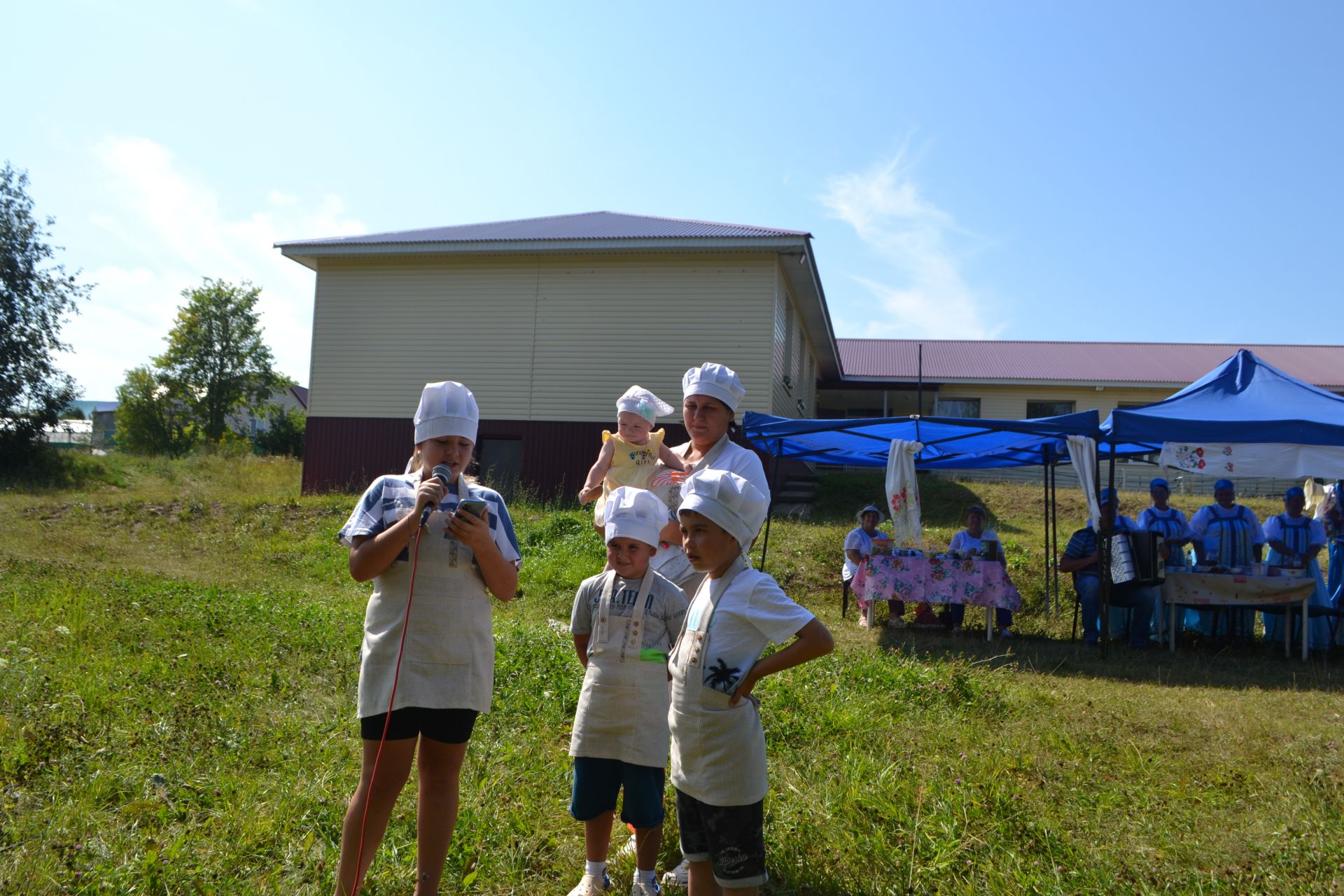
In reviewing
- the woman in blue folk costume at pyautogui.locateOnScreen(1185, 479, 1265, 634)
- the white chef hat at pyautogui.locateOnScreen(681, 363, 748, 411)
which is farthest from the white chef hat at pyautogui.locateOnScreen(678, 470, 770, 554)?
the woman in blue folk costume at pyautogui.locateOnScreen(1185, 479, 1265, 634)

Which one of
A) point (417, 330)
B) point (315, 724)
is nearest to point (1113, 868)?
point (315, 724)

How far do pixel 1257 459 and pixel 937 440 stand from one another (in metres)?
3.21

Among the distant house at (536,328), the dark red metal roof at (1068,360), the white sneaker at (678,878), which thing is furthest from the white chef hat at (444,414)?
the dark red metal roof at (1068,360)

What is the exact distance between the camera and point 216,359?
47.9 metres

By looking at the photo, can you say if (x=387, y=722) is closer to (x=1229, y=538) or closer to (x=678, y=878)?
(x=678, y=878)

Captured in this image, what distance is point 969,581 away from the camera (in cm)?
971

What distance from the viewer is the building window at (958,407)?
29.8 m

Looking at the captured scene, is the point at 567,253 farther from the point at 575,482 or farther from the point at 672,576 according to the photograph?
the point at 672,576

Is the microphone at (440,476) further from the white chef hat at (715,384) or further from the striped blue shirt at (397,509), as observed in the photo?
the white chef hat at (715,384)

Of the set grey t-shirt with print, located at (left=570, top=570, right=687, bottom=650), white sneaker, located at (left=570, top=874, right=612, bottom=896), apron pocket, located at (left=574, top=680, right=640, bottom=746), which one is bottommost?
white sneaker, located at (left=570, top=874, right=612, bottom=896)

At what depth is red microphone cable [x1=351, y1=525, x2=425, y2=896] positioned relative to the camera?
118 inches

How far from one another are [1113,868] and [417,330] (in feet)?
55.8

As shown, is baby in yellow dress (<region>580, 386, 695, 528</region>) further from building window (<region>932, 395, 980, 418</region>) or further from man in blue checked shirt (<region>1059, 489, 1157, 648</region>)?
building window (<region>932, 395, 980, 418</region>)

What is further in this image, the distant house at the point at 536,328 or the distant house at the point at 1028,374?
the distant house at the point at 1028,374
